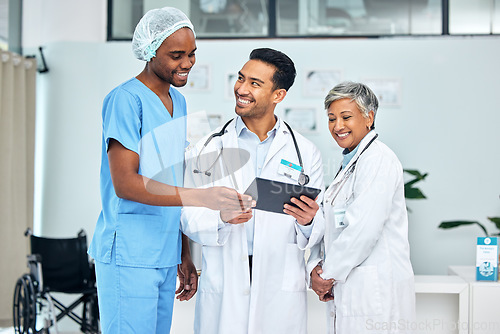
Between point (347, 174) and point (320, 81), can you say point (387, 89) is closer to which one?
point (320, 81)

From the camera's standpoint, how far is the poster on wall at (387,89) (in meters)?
4.43

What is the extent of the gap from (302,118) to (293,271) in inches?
103

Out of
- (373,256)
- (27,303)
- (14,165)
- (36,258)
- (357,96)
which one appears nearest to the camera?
(373,256)

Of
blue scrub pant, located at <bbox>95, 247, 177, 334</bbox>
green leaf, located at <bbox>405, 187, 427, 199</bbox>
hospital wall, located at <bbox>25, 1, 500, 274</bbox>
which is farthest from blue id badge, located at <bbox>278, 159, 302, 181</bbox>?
hospital wall, located at <bbox>25, 1, 500, 274</bbox>

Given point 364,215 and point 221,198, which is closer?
point 221,198

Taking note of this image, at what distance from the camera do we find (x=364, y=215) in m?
1.90

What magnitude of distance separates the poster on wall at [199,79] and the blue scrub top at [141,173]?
9.03 feet

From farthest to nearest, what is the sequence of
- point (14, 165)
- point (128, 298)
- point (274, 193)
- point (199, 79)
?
point (199, 79) → point (14, 165) → point (274, 193) → point (128, 298)

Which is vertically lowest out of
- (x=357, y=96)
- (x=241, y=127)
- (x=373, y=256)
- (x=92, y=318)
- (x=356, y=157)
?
(x=92, y=318)

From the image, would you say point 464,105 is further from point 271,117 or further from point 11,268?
point 11,268

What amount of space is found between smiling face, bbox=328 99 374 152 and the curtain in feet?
10.2

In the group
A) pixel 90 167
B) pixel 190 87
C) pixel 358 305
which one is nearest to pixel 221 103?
pixel 190 87

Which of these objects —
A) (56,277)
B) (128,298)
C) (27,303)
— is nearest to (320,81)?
(56,277)

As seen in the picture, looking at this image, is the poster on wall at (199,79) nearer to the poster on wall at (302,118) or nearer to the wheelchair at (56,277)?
the poster on wall at (302,118)
